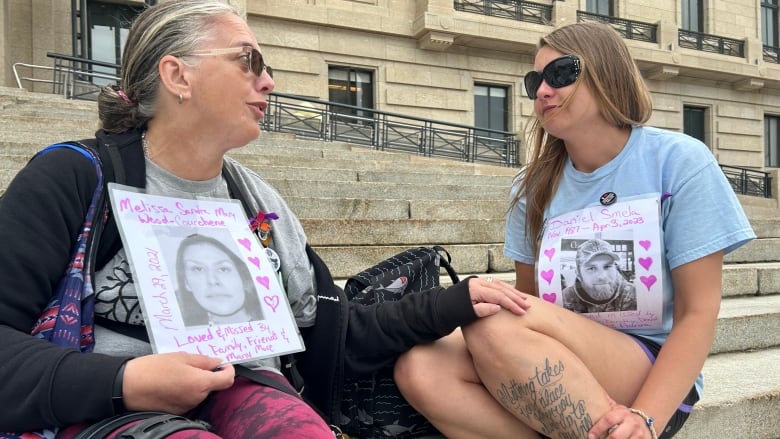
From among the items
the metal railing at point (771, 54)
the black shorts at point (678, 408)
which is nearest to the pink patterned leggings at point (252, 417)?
the black shorts at point (678, 408)

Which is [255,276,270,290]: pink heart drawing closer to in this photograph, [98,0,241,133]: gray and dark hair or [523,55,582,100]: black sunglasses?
[98,0,241,133]: gray and dark hair

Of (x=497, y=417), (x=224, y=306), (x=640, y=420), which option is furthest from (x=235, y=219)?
(x=640, y=420)

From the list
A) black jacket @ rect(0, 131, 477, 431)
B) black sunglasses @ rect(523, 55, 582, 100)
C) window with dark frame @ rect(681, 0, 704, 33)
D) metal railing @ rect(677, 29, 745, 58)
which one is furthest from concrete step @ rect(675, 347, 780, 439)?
window with dark frame @ rect(681, 0, 704, 33)

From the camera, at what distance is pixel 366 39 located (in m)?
14.2

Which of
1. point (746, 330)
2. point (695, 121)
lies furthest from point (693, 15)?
point (746, 330)

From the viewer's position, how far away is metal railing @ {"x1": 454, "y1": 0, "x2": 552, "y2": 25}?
14.9m

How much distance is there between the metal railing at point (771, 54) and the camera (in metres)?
19.3

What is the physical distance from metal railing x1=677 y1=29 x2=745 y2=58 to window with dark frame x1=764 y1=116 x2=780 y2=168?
269cm

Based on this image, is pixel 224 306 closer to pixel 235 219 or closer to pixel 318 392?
pixel 235 219

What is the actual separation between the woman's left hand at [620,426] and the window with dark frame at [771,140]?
21373 mm

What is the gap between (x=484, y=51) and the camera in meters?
15.4

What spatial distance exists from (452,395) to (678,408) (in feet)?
2.37

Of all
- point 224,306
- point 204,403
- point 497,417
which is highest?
point 224,306

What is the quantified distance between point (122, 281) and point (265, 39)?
12.6m
